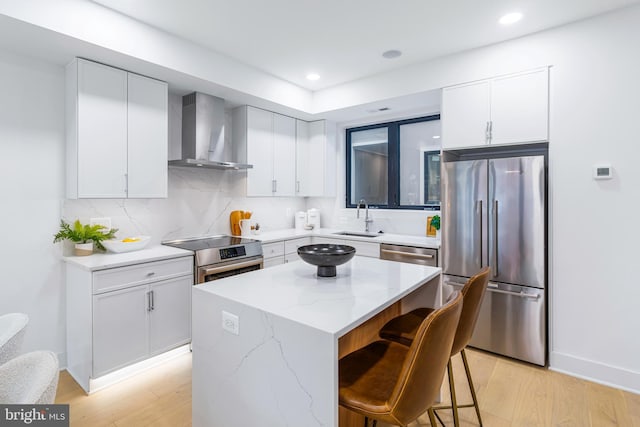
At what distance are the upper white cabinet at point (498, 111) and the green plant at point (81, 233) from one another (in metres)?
3.13

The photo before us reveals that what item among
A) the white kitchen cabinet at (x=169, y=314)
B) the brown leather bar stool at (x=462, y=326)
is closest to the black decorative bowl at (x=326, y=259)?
the brown leather bar stool at (x=462, y=326)

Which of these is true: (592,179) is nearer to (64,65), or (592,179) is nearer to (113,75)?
(113,75)

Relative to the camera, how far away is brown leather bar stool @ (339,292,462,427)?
1160 millimetres

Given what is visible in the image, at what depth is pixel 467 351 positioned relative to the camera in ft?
10.1

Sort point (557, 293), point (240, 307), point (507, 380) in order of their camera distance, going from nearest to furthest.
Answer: point (240, 307) → point (507, 380) → point (557, 293)

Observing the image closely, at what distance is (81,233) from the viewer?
2.67 m

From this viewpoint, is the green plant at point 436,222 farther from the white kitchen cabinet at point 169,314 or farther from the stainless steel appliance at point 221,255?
the white kitchen cabinet at point 169,314

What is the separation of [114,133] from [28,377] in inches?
85.9

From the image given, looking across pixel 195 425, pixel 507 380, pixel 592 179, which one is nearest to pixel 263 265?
pixel 195 425

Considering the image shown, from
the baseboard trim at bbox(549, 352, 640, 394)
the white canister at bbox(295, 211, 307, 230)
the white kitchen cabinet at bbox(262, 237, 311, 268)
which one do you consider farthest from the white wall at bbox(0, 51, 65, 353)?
the baseboard trim at bbox(549, 352, 640, 394)

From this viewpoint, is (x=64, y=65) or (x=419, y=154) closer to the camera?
(x=64, y=65)

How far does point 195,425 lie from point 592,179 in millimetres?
3186

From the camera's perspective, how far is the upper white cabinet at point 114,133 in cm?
256

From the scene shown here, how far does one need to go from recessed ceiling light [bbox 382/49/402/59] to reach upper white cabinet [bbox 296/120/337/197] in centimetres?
141
